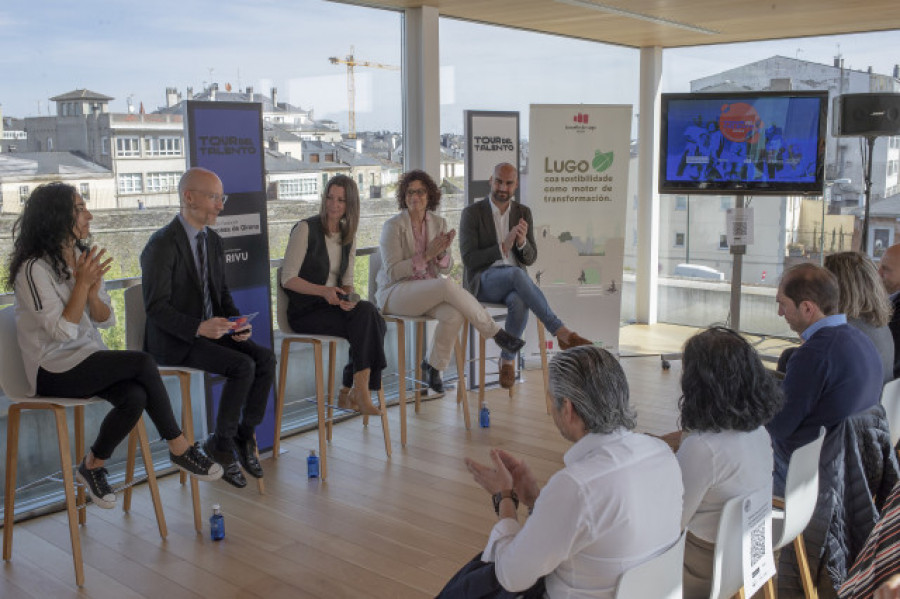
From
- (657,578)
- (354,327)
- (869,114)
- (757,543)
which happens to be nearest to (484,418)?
(354,327)

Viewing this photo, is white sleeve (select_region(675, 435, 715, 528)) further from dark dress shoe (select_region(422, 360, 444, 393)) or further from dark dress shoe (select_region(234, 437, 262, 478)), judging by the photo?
dark dress shoe (select_region(422, 360, 444, 393))

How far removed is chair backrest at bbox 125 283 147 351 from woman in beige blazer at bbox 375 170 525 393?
1.63m

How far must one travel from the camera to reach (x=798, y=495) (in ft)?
9.27

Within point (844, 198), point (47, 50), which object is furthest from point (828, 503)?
point (844, 198)

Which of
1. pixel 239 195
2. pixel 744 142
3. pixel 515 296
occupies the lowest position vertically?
pixel 515 296

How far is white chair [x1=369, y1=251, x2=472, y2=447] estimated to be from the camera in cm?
546

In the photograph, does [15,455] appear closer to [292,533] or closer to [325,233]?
[292,533]

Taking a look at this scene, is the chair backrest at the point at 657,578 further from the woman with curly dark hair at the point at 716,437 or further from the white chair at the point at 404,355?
the white chair at the point at 404,355

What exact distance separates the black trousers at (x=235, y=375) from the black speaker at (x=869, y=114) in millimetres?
5026

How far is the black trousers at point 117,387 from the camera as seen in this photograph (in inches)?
150

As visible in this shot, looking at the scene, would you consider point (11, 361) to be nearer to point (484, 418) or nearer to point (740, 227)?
point (484, 418)

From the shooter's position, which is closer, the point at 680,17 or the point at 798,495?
the point at 798,495

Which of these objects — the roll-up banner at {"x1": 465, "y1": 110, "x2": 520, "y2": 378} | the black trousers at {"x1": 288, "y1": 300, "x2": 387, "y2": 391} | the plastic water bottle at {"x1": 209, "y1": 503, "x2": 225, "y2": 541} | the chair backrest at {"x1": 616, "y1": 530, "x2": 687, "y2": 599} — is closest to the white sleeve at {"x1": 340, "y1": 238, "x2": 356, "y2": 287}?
the black trousers at {"x1": 288, "y1": 300, "x2": 387, "y2": 391}

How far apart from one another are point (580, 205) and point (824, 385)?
401 centimetres
